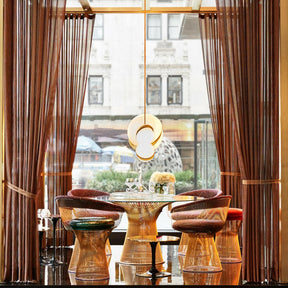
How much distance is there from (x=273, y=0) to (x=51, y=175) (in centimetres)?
387

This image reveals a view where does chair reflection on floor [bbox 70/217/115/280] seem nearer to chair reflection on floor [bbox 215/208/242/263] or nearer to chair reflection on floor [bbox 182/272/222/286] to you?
chair reflection on floor [bbox 182/272/222/286]

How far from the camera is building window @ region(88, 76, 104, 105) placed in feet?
28.3

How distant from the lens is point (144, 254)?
6.61 meters

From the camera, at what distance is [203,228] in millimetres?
6125

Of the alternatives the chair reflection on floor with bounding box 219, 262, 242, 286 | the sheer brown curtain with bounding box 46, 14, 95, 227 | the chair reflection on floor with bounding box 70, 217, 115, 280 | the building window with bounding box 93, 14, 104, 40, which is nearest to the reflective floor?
the chair reflection on floor with bounding box 219, 262, 242, 286

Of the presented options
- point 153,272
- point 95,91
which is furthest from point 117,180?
point 153,272

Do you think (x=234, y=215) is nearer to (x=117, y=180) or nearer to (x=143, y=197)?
(x=143, y=197)

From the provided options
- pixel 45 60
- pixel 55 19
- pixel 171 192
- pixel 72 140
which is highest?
pixel 55 19

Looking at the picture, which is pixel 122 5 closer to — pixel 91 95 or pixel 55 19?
pixel 91 95

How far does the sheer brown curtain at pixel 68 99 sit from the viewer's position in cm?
793

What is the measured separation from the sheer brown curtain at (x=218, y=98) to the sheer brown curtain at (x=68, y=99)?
157cm

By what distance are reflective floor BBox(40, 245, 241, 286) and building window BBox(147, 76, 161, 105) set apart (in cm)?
260

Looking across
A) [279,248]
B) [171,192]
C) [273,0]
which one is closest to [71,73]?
[171,192]

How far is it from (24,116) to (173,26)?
375 cm
